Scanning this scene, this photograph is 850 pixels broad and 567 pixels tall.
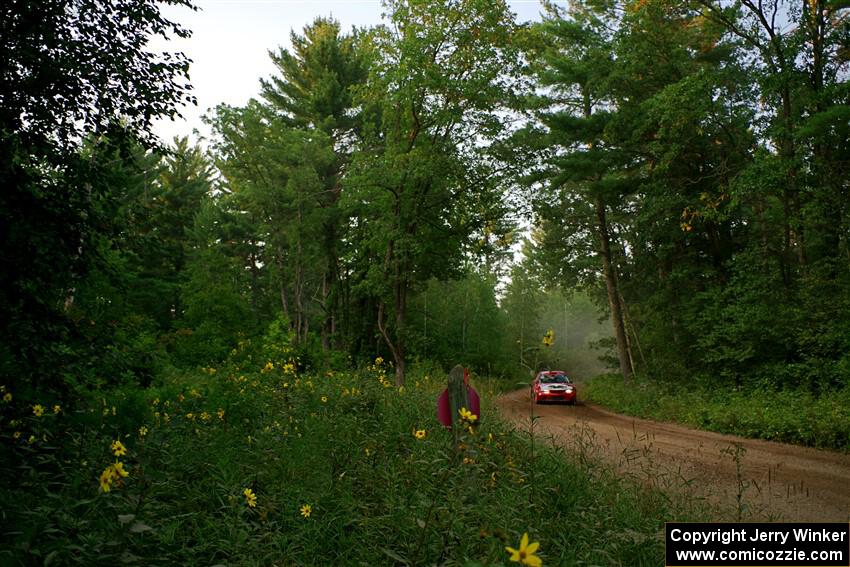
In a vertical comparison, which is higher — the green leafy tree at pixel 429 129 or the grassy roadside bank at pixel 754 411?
the green leafy tree at pixel 429 129

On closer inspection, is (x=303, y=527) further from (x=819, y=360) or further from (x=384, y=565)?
(x=819, y=360)

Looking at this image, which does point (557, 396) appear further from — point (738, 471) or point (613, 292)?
point (738, 471)

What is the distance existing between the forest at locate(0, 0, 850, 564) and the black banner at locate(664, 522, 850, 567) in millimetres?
1931

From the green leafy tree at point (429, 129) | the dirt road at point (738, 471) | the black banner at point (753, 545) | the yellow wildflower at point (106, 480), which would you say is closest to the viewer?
the yellow wildflower at point (106, 480)

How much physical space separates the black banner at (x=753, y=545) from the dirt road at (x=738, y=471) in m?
0.25

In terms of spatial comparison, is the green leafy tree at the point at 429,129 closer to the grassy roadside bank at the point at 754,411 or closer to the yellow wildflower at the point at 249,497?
the grassy roadside bank at the point at 754,411

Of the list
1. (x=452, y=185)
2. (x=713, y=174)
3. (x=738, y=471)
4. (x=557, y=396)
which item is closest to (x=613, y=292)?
(x=557, y=396)

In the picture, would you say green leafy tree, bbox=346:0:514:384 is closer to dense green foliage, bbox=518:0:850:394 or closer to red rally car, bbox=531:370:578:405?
dense green foliage, bbox=518:0:850:394

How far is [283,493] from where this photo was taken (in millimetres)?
4840

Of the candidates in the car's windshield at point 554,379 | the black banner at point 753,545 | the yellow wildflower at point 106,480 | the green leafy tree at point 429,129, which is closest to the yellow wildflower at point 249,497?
the yellow wildflower at point 106,480

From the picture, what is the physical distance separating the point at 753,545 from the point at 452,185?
14793mm

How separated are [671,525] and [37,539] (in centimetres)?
466

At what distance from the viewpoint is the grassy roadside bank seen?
1045cm

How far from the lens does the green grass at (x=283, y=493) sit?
3.42 meters
